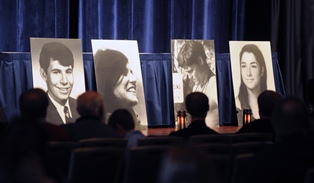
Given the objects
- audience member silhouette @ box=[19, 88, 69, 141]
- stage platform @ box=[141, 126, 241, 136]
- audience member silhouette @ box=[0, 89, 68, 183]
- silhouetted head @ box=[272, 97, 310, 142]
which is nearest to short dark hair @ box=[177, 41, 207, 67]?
stage platform @ box=[141, 126, 241, 136]

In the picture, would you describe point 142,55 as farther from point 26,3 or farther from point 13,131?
point 13,131

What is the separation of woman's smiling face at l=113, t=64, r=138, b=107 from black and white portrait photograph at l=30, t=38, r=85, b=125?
533 millimetres

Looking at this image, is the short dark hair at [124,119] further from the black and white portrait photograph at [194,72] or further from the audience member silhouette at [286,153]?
the black and white portrait photograph at [194,72]

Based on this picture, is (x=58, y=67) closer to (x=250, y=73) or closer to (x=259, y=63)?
(x=250, y=73)

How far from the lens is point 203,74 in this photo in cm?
982

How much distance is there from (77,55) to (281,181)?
209 inches

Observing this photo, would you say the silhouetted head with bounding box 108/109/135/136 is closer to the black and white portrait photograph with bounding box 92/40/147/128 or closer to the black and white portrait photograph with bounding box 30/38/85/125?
the black and white portrait photograph with bounding box 30/38/85/125

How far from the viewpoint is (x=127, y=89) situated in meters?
9.15

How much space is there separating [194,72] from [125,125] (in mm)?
4428

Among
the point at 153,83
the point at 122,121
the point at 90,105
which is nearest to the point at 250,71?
the point at 153,83

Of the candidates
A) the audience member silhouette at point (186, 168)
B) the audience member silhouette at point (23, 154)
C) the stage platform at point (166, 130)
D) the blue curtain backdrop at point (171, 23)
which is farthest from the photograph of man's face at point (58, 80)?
the audience member silhouette at point (186, 168)

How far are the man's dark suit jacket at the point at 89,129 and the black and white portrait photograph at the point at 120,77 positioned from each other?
353 cm

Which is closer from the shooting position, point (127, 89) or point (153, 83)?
point (127, 89)

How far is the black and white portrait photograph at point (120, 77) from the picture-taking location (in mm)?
8992
